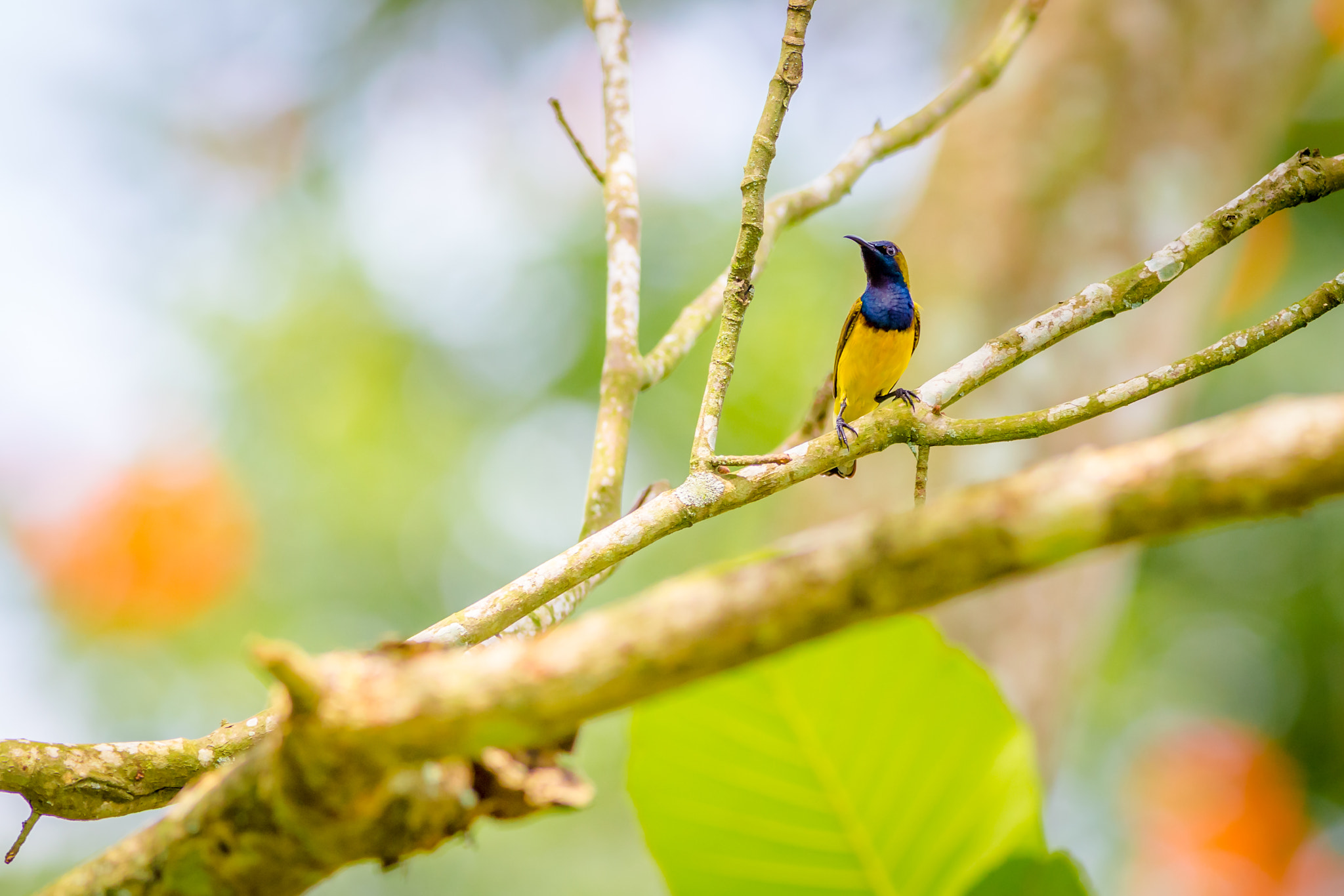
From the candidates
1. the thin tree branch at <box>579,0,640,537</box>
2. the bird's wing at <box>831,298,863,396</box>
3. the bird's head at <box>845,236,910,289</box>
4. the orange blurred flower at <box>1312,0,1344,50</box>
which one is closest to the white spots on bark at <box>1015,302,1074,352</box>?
the thin tree branch at <box>579,0,640,537</box>

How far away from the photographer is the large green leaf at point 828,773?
1.46 metres

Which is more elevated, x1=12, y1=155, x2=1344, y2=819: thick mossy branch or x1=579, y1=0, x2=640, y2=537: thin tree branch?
x1=579, y1=0, x2=640, y2=537: thin tree branch

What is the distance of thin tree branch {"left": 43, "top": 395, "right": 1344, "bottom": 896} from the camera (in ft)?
2.83

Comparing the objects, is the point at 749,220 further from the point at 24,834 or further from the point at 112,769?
the point at 24,834

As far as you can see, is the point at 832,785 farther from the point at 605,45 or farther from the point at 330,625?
the point at 330,625

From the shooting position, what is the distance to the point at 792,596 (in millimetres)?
906

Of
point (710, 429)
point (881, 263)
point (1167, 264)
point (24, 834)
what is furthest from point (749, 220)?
point (881, 263)

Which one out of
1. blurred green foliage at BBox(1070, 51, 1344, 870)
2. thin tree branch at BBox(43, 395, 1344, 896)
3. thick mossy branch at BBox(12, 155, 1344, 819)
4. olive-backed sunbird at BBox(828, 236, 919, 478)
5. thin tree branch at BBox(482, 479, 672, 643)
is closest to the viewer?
thin tree branch at BBox(43, 395, 1344, 896)

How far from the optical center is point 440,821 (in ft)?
3.70

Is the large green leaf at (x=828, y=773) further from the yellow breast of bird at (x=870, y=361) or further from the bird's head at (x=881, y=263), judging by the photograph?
the bird's head at (x=881, y=263)

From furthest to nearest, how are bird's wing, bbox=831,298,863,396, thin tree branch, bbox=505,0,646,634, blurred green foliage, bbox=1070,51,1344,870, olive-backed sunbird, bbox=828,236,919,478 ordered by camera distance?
blurred green foliage, bbox=1070,51,1344,870
bird's wing, bbox=831,298,863,396
olive-backed sunbird, bbox=828,236,919,478
thin tree branch, bbox=505,0,646,634

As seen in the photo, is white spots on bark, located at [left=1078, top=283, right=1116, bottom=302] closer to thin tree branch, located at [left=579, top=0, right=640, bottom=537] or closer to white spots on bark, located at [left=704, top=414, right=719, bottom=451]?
white spots on bark, located at [left=704, top=414, right=719, bottom=451]

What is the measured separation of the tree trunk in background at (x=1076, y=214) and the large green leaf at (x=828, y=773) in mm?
2862

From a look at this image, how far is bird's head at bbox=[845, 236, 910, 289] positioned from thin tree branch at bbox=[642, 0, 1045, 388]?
3.32 ft
